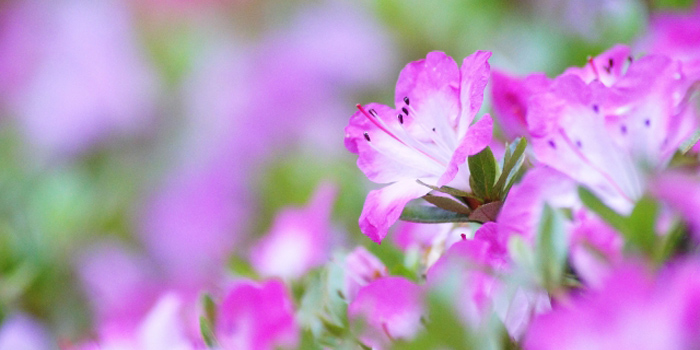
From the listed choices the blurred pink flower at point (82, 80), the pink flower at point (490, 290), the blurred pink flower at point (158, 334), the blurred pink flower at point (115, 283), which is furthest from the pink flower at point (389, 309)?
the blurred pink flower at point (82, 80)

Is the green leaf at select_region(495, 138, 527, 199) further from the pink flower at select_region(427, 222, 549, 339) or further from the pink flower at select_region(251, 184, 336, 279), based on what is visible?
the pink flower at select_region(251, 184, 336, 279)

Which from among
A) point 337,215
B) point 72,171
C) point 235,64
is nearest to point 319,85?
point 235,64

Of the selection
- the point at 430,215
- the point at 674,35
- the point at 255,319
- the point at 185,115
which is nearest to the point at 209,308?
the point at 255,319

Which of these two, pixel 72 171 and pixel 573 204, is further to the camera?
pixel 72 171

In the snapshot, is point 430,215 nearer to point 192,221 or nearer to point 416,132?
point 416,132

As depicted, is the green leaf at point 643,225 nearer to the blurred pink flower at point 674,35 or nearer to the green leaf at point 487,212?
the green leaf at point 487,212

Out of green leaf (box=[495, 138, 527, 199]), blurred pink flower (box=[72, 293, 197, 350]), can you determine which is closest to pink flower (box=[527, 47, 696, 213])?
green leaf (box=[495, 138, 527, 199])

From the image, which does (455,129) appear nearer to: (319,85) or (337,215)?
(337,215)
